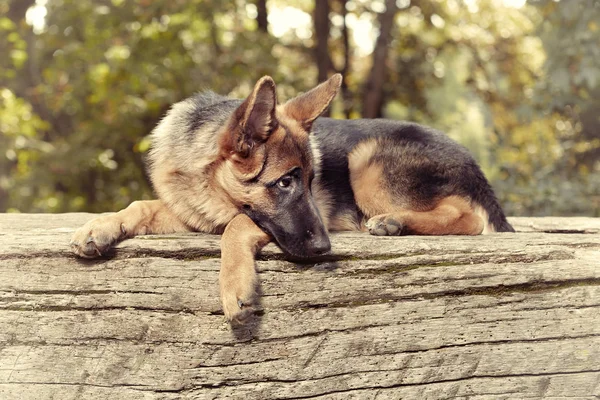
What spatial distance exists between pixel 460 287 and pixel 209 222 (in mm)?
1530

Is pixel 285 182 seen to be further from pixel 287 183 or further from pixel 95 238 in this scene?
pixel 95 238

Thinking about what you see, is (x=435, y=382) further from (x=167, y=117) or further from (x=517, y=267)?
(x=167, y=117)

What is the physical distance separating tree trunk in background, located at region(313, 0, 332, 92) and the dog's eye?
8514 mm

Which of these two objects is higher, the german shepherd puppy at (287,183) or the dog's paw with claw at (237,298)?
the german shepherd puppy at (287,183)

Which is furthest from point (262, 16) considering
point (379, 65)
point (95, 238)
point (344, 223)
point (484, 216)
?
point (95, 238)

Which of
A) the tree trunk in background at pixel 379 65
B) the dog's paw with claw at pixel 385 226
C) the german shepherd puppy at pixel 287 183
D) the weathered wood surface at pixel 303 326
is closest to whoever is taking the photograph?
the weathered wood surface at pixel 303 326

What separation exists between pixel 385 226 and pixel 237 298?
1.23 meters

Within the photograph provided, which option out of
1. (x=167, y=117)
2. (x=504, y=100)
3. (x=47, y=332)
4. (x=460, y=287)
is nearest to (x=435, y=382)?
(x=460, y=287)

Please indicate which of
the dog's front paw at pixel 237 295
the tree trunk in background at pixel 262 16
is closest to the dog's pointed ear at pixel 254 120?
the dog's front paw at pixel 237 295

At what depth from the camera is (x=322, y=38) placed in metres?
11.8

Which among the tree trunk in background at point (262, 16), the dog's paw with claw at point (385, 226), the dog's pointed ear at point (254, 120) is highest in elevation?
the tree trunk in background at point (262, 16)

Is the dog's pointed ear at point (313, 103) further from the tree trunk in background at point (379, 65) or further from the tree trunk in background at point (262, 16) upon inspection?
the tree trunk in background at point (379, 65)

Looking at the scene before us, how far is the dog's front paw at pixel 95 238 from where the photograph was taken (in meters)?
3.00

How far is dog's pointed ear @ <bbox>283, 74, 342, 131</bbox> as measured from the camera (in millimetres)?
3479
